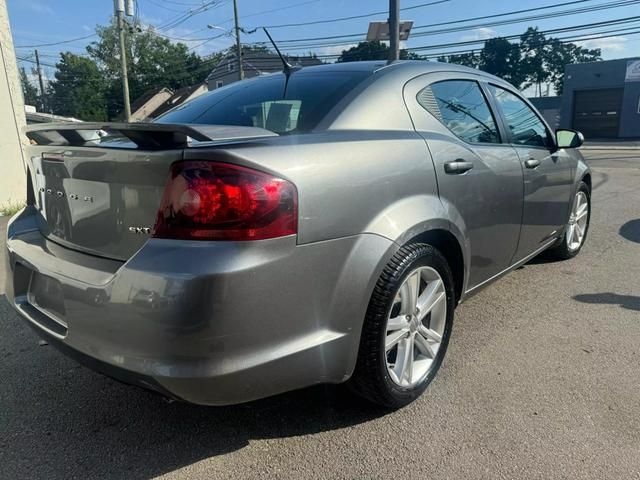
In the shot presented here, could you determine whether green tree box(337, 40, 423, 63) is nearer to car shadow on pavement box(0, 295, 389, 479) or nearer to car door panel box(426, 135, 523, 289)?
car door panel box(426, 135, 523, 289)

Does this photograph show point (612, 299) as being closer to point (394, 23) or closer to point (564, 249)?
point (564, 249)

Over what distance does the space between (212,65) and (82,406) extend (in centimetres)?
7532

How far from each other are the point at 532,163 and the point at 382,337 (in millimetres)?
1923

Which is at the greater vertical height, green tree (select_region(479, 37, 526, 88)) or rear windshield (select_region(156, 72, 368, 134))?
green tree (select_region(479, 37, 526, 88))

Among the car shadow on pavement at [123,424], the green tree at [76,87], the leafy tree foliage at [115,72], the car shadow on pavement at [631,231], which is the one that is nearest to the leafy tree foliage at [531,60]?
the leafy tree foliage at [115,72]

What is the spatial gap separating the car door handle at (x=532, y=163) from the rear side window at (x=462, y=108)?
314 millimetres

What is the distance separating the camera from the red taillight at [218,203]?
171 centimetres

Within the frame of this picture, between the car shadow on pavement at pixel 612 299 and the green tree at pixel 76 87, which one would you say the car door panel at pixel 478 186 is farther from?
the green tree at pixel 76 87

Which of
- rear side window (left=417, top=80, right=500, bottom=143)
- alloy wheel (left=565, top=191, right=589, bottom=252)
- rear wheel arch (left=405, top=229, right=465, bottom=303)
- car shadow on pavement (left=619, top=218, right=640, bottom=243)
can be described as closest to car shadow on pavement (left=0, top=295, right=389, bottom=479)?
rear wheel arch (left=405, top=229, right=465, bottom=303)

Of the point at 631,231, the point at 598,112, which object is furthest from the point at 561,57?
the point at 631,231

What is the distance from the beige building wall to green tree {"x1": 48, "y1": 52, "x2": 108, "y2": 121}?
6748 cm

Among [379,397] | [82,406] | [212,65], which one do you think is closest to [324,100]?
[379,397]

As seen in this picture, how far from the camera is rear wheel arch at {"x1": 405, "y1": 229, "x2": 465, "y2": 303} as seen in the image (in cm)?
242

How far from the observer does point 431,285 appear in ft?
8.25
